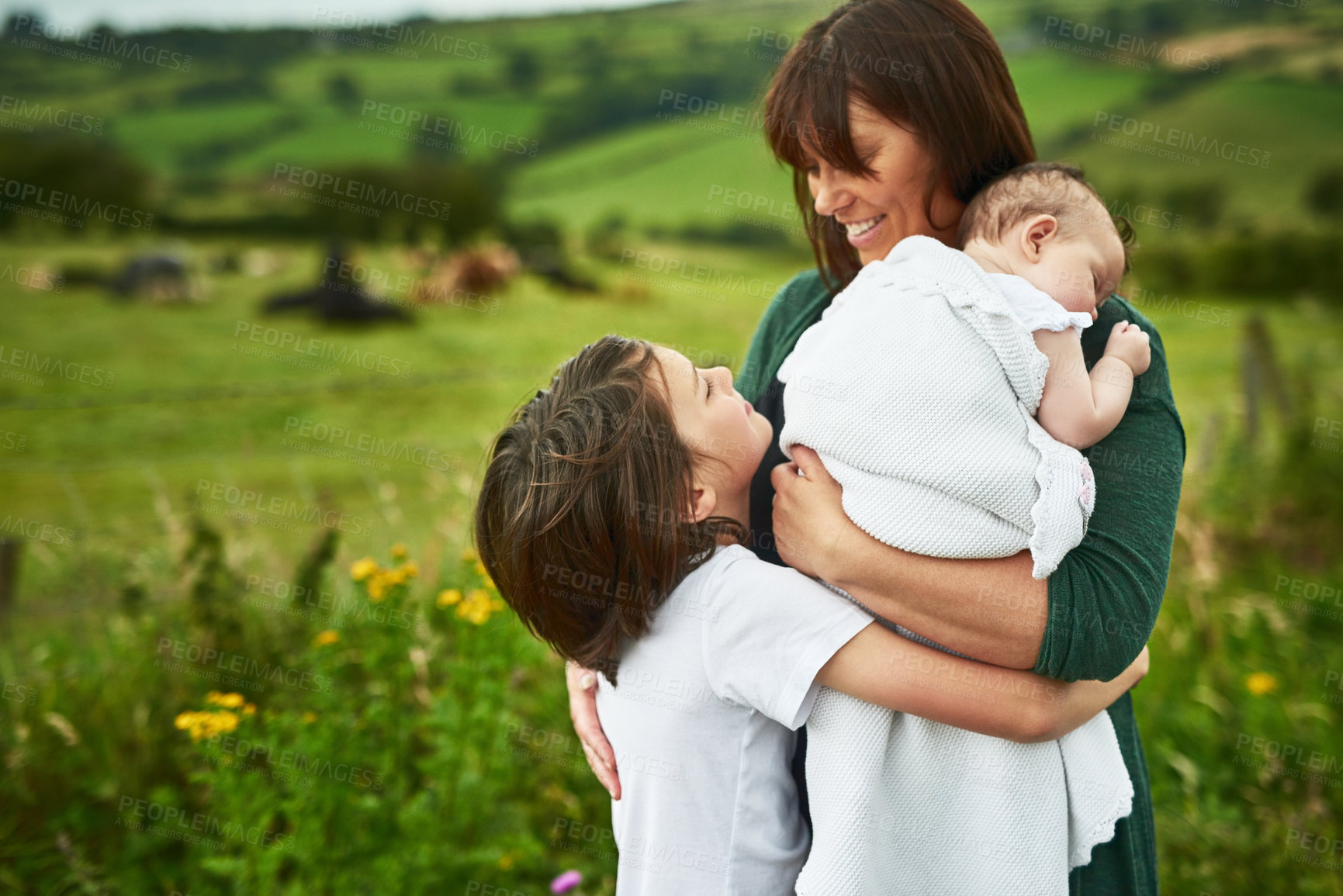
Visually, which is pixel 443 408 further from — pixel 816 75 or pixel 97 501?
pixel 816 75

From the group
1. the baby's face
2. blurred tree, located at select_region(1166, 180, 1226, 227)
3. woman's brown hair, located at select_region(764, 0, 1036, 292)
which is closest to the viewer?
the baby's face

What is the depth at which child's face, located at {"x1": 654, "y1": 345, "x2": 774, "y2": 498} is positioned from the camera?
4.12 ft

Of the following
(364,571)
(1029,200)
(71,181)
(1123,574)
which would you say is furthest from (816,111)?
(71,181)

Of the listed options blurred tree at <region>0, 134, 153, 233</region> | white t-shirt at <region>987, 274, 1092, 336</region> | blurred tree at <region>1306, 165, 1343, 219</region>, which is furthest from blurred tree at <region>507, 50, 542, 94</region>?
white t-shirt at <region>987, 274, 1092, 336</region>

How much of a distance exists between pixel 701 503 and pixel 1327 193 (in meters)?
11.3

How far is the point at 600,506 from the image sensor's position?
1.21 m

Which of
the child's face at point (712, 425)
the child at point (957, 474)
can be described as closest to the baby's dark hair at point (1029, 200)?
the child at point (957, 474)

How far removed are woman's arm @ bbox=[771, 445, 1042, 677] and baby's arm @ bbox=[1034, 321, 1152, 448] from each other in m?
0.19

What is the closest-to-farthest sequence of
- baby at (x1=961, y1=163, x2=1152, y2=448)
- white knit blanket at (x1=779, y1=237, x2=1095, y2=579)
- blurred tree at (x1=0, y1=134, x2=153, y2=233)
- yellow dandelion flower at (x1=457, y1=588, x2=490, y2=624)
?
white knit blanket at (x1=779, y1=237, x2=1095, y2=579), baby at (x1=961, y1=163, x2=1152, y2=448), yellow dandelion flower at (x1=457, y1=588, x2=490, y2=624), blurred tree at (x1=0, y1=134, x2=153, y2=233)

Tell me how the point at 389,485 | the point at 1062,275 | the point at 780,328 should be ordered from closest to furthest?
the point at 1062,275 < the point at 780,328 < the point at 389,485

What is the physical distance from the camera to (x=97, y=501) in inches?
184

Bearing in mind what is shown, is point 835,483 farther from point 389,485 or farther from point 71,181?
point 71,181

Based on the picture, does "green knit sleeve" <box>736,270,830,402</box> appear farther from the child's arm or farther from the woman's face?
the child's arm

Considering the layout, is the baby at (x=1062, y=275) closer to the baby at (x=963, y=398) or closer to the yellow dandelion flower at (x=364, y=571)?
the baby at (x=963, y=398)
